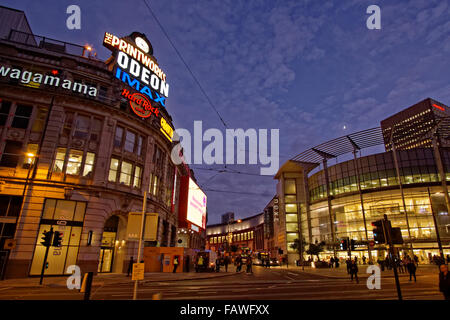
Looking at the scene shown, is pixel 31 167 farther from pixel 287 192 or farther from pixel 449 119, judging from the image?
pixel 287 192

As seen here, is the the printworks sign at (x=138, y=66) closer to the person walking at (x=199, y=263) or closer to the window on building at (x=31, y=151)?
the window on building at (x=31, y=151)

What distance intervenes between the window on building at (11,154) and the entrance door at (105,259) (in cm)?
1203

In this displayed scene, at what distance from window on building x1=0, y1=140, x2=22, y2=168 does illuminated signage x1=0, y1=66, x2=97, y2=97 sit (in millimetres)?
6348

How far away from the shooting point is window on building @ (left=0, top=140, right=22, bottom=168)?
25109mm

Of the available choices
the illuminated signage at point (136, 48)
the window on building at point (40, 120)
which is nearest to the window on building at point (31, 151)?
the window on building at point (40, 120)

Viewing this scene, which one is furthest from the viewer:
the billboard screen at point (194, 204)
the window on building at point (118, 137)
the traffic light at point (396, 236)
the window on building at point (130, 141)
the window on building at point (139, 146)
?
the billboard screen at point (194, 204)

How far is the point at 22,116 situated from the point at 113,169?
9.95 meters

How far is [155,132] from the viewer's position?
34688 millimetres

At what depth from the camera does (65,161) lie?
26.7 meters

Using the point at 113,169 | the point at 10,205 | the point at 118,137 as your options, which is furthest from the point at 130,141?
the point at 10,205

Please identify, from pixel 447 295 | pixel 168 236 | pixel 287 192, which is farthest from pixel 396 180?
pixel 447 295

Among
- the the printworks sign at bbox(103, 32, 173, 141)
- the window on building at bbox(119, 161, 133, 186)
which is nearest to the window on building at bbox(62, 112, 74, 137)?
the the printworks sign at bbox(103, 32, 173, 141)

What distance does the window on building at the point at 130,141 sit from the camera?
103 feet
